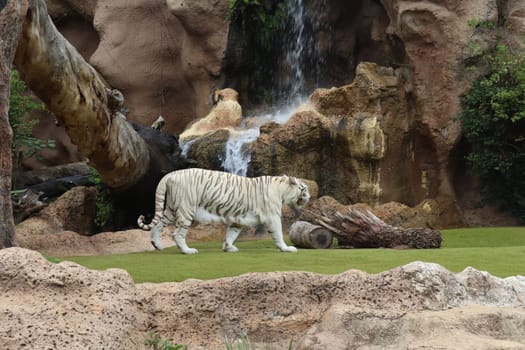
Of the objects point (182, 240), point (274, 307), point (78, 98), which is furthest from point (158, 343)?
point (78, 98)

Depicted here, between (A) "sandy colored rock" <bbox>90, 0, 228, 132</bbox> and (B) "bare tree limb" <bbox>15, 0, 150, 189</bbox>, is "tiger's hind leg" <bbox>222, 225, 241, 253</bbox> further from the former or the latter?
(A) "sandy colored rock" <bbox>90, 0, 228, 132</bbox>

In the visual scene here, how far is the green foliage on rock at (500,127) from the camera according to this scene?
13.4 metres

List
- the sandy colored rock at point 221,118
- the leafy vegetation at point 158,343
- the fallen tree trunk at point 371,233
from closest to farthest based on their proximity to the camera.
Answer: the leafy vegetation at point 158,343 → the fallen tree trunk at point 371,233 → the sandy colored rock at point 221,118

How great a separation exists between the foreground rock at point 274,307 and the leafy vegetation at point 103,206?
27.4 ft

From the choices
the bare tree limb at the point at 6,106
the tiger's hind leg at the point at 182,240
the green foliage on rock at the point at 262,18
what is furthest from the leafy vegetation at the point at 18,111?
the bare tree limb at the point at 6,106

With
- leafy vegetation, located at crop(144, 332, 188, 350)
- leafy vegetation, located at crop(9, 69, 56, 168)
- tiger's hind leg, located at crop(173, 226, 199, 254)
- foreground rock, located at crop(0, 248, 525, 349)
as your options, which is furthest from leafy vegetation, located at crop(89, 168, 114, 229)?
leafy vegetation, located at crop(144, 332, 188, 350)

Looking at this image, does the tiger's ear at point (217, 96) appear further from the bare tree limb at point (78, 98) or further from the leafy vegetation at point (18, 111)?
the bare tree limb at point (78, 98)

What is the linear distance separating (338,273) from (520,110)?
28.6 ft

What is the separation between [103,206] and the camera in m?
13.6

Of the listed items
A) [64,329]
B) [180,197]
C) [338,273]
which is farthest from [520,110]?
[64,329]

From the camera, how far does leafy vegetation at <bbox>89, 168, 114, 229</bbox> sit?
44.4ft

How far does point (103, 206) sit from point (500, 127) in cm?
738

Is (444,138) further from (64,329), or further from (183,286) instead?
(64,329)

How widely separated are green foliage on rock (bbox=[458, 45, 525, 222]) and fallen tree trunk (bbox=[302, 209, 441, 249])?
16.5 ft
